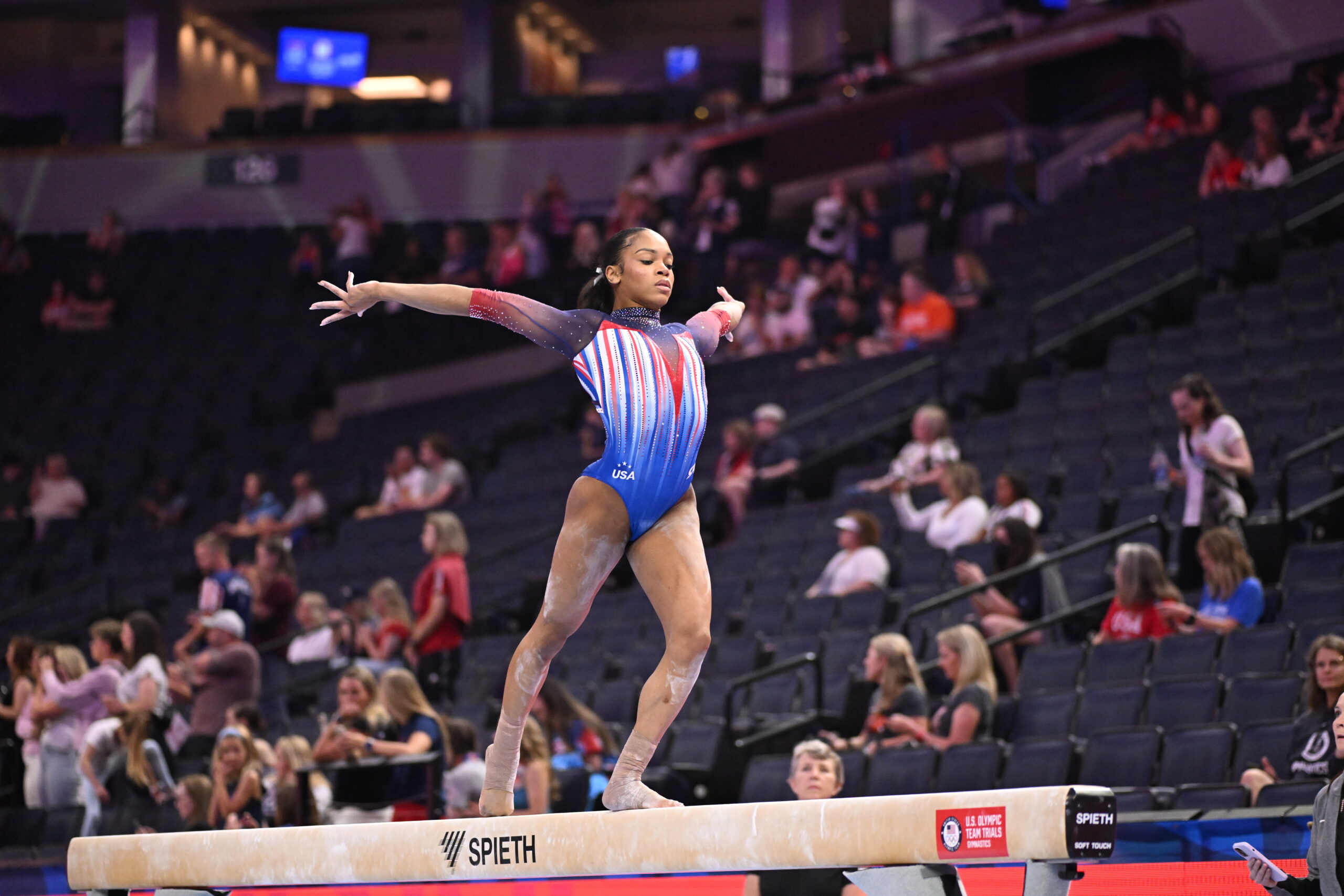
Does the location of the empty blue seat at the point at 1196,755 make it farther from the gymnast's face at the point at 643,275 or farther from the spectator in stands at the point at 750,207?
the spectator in stands at the point at 750,207

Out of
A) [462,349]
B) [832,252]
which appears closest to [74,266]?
[462,349]

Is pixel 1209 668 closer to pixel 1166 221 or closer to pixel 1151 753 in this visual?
pixel 1151 753

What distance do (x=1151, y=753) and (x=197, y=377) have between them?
41.3 ft

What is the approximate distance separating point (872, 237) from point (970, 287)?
244cm

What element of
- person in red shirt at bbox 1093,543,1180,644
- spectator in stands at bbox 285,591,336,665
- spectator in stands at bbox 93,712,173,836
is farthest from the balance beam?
spectator in stands at bbox 285,591,336,665

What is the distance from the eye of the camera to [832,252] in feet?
48.4

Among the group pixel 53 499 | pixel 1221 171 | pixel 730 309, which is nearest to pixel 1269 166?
pixel 1221 171

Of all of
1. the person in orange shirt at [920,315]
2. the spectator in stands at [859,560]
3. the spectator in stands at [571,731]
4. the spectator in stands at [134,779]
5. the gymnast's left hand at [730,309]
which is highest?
the person in orange shirt at [920,315]

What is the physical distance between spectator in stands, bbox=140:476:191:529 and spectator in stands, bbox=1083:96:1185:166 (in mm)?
8818

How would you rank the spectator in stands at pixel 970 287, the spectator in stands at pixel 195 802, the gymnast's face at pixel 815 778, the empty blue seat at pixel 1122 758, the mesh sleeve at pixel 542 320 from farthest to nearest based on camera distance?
the spectator in stands at pixel 970 287 → the spectator in stands at pixel 195 802 → the empty blue seat at pixel 1122 758 → the gymnast's face at pixel 815 778 → the mesh sleeve at pixel 542 320

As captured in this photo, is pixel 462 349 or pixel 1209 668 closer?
pixel 1209 668

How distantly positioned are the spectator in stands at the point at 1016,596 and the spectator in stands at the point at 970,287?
4694mm

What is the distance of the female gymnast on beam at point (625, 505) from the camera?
3.84 meters

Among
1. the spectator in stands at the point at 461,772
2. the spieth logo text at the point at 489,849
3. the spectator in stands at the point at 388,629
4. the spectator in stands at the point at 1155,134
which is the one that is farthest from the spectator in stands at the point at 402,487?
the spieth logo text at the point at 489,849
